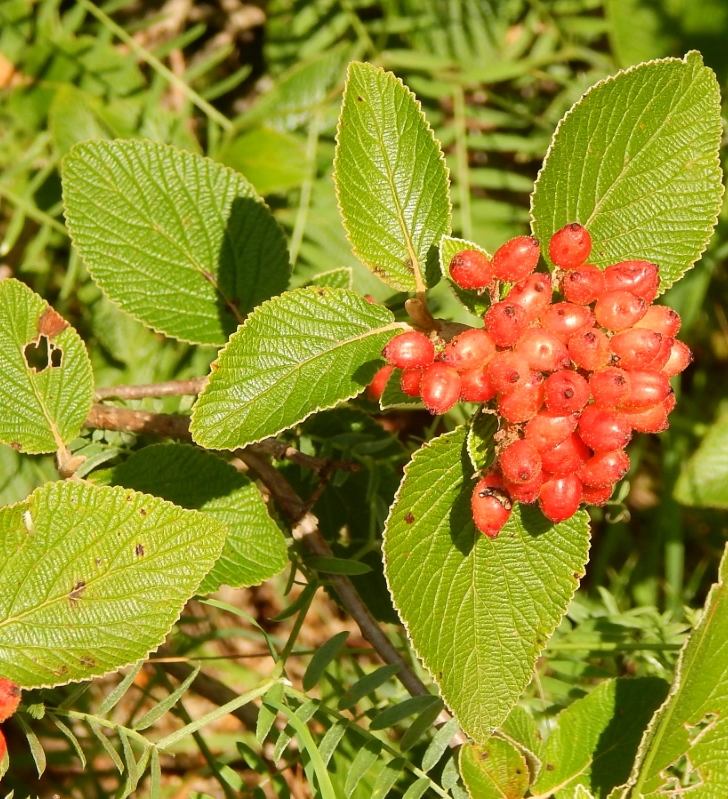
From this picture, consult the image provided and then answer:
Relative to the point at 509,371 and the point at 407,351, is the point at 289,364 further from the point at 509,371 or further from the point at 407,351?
the point at 509,371

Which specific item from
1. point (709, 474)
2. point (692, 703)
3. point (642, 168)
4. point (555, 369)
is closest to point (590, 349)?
point (555, 369)

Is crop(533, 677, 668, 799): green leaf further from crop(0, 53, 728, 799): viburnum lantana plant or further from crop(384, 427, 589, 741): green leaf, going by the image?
crop(384, 427, 589, 741): green leaf

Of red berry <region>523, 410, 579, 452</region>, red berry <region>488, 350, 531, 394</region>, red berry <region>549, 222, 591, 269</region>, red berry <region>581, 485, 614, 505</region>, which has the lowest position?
red berry <region>581, 485, 614, 505</region>

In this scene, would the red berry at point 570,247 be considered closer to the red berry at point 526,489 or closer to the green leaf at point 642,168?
the green leaf at point 642,168

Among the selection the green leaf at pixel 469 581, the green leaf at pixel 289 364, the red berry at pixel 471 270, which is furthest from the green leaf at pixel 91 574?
the red berry at pixel 471 270

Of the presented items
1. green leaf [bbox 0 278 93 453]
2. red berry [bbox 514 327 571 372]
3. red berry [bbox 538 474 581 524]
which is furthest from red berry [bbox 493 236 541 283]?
green leaf [bbox 0 278 93 453]
